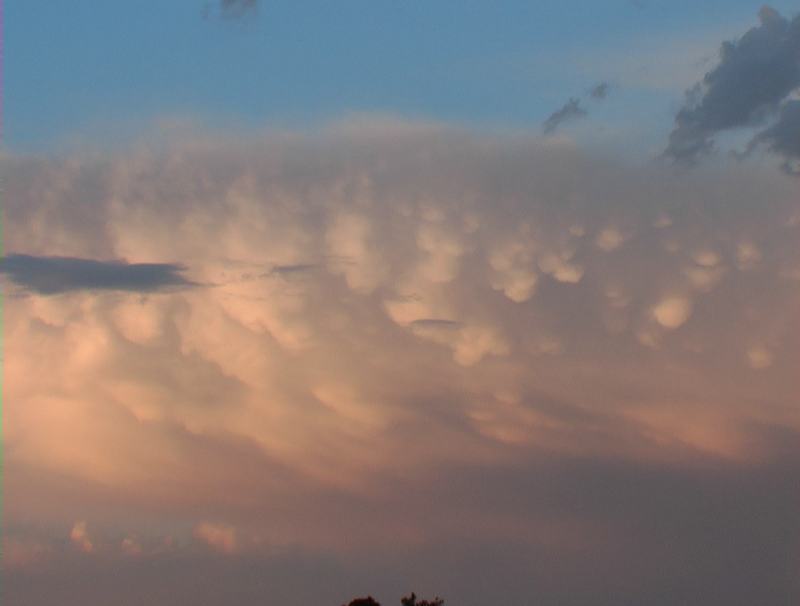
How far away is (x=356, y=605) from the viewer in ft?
457

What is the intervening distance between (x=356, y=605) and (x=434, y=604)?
2470 centimetres

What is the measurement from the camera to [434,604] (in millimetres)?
148500

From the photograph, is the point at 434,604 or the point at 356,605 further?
the point at 434,604
